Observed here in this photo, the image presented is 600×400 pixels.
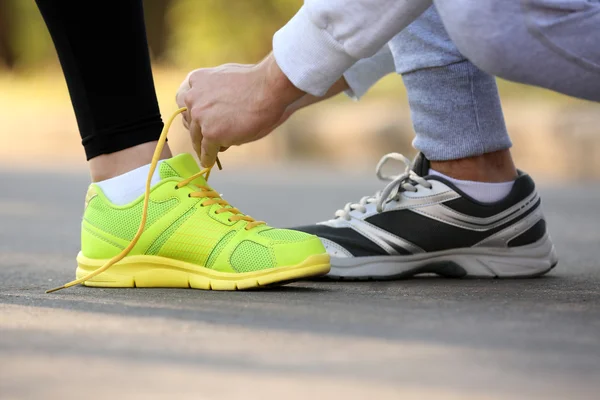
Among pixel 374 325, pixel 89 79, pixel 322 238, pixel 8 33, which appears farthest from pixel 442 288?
pixel 8 33

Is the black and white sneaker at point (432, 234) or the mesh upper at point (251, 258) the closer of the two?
the mesh upper at point (251, 258)

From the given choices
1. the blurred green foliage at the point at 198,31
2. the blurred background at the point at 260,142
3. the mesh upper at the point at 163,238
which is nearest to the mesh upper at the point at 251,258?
the mesh upper at the point at 163,238

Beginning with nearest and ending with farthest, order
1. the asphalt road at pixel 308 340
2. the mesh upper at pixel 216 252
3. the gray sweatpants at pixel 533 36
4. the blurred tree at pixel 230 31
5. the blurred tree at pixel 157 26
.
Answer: the asphalt road at pixel 308 340, the gray sweatpants at pixel 533 36, the mesh upper at pixel 216 252, the blurred tree at pixel 230 31, the blurred tree at pixel 157 26

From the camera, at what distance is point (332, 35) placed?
4.50 ft

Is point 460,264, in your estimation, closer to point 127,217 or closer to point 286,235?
point 286,235

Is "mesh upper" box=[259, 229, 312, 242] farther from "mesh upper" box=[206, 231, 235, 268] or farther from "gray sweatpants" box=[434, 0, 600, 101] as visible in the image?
"gray sweatpants" box=[434, 0, 600, 101]

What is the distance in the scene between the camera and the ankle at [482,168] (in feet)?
5.97

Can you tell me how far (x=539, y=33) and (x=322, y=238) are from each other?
0.60 metres

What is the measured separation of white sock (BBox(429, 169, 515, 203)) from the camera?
5.93ft

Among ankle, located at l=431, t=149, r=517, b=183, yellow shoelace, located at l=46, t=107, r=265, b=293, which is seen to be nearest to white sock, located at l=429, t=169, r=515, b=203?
ankle, located at l=431, t=149, r=517, b=183

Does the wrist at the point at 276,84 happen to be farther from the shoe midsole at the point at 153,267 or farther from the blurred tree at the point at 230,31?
the blurred tree at the point at 230,31

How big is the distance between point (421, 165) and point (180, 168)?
1.53ft

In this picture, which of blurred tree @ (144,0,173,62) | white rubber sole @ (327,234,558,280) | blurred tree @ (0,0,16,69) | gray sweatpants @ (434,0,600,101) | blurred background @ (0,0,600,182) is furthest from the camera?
blurred tree @ (0,0,16,69)

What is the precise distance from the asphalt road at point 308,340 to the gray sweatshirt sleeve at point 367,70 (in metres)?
0.42
